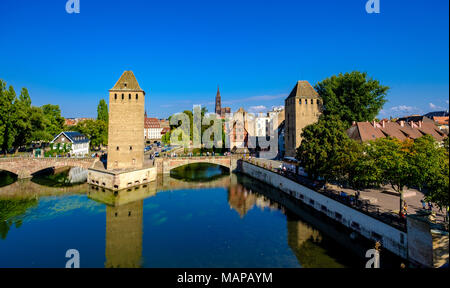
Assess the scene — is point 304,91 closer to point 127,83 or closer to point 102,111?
point 127,83

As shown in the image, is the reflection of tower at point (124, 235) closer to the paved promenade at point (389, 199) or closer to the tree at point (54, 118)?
the paved promenade at point (389, 199)

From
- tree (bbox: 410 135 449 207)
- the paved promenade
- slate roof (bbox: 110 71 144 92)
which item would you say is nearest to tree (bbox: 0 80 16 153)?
slate roof (bbox: 110 71 144 92)

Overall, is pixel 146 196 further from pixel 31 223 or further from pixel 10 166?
pixel 10 166

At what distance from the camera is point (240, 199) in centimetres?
2927

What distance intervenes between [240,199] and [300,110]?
17832 millimetres

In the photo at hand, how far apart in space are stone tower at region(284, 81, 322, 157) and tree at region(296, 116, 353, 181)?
1358 centimetres

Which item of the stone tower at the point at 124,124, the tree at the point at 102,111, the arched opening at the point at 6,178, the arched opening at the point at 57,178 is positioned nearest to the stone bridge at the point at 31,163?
the arched opening at the point at 6,178

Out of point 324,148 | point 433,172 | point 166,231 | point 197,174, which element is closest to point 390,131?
point 324,148

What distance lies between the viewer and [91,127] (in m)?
56.6

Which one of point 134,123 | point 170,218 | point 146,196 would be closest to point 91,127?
point 134,123

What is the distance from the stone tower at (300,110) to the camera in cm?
3888
